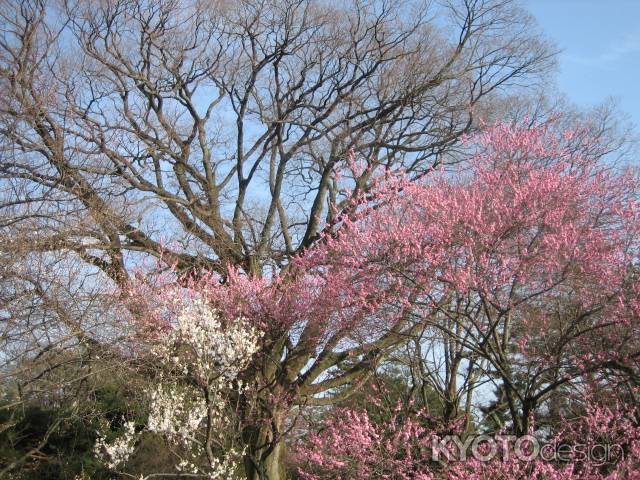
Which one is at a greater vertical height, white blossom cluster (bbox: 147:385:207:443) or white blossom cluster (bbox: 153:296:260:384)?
white blossom cluster (bbox: 153:296:260:384)

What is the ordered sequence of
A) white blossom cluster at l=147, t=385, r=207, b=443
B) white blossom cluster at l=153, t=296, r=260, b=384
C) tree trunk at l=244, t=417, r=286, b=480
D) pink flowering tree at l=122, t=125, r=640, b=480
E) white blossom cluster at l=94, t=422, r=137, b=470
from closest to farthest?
1. pink flowering tree at l=122, t=125, r=640, b=480
2. white blossom cluster at l=153, t=296, r=260, b=384
3. white blossom cluster at l=147, t=385, r=207, b=443
4. white blossom cluster at l=94, t=422, r=137, b=470
5. tree trunk at l=244, t=417, r=286, b=480

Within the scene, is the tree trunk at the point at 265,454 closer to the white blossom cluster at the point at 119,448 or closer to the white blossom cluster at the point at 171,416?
the white blossom cluster at the point at 171,416

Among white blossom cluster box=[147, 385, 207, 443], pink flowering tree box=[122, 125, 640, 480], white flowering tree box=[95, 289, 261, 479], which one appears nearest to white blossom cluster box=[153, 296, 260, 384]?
white flowering tree box=[95, 289, 261, 479]

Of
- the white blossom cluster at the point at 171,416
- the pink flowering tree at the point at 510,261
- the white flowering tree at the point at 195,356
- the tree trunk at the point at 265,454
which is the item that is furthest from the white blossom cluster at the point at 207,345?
the tree trunk at the point at 265,454

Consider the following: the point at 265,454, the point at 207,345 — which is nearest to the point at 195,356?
the point at 207,345

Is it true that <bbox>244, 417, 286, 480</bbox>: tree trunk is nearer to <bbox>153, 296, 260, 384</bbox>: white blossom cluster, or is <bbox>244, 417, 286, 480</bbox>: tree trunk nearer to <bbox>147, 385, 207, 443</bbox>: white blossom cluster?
<bbox>147, 385, 207, 443</bbox>: white blossom cluster

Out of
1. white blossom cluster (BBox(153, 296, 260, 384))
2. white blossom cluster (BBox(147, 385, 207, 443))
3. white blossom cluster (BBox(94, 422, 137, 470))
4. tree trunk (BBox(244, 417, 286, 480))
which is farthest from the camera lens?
tree trunk (BBox(244, 417, 286, 480))

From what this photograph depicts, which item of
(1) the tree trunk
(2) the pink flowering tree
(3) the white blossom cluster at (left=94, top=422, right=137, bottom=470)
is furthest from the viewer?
(1) the tree trunk

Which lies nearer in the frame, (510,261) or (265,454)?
(510,261)

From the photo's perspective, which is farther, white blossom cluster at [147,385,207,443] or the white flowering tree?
white blossom cluster at [147,385,207,443]

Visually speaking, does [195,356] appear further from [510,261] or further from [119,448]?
[510,261]

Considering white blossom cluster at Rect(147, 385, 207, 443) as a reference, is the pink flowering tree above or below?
above

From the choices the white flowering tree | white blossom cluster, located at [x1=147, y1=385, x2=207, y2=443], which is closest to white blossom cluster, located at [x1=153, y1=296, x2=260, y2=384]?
the white flowering tree

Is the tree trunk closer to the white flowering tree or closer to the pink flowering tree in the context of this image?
the white flowering tree
